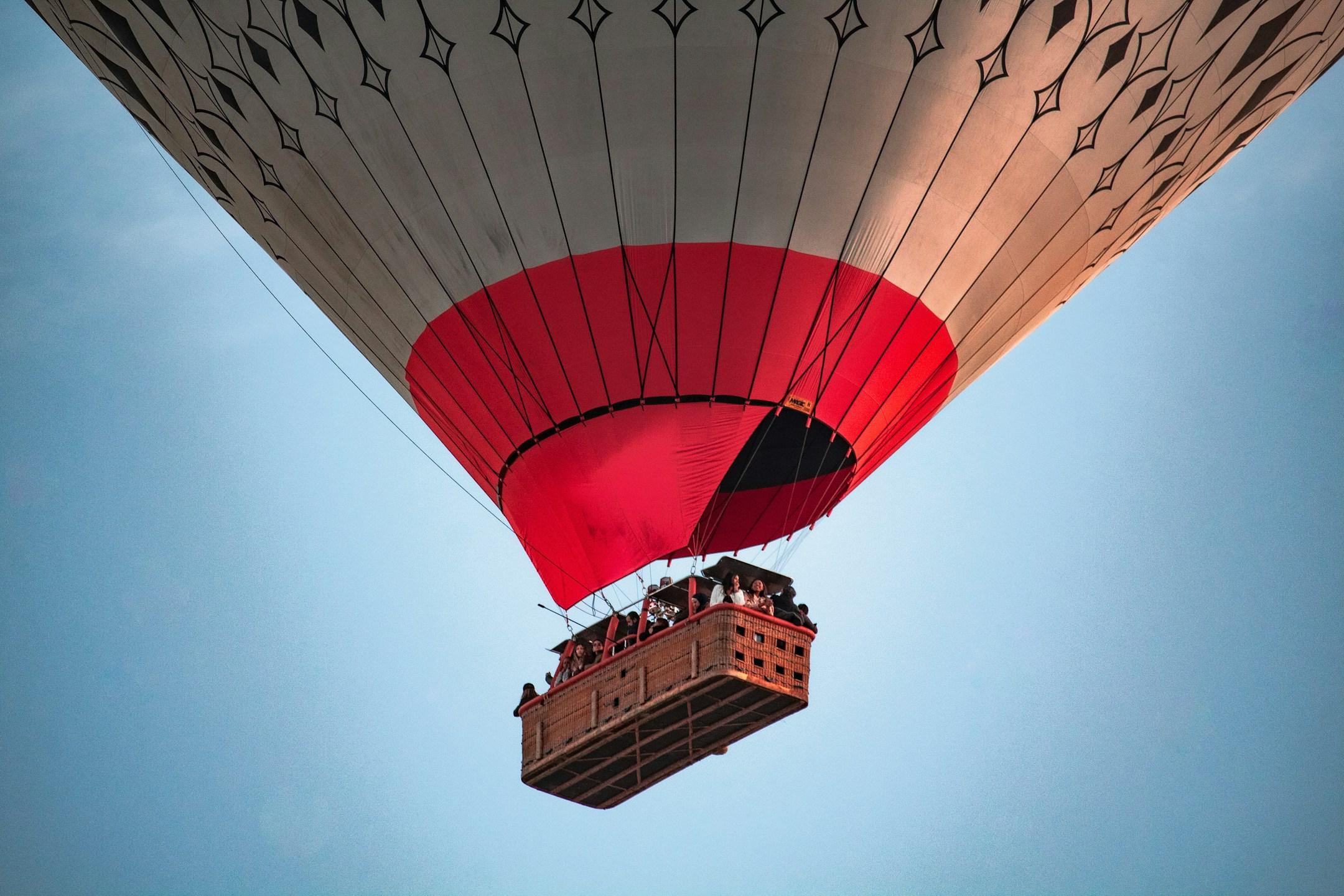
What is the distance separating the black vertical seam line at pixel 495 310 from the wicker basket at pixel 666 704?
2.08 meters

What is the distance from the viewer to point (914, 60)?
35.9ft

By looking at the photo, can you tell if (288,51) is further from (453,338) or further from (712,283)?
(712,283)

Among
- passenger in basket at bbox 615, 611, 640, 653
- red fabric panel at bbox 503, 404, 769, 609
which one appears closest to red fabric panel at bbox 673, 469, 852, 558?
red fabric panel at bbox 503, 404, 769, 609

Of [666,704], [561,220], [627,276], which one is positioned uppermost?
[561,220]

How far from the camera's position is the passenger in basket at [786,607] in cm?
1138

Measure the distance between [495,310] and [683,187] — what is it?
1732 millimetres

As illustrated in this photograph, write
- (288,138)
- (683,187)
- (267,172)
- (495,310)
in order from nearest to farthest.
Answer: (683,187) < (288,138) < (495,310) < (267,172)

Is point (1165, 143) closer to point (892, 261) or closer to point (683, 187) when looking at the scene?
point (892, 261)

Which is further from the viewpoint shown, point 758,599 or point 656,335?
point 656,335

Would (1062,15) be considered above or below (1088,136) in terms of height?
above

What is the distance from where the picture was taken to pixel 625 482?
39.9 feet

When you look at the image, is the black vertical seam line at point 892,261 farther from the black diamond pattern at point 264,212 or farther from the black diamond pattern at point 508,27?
the black diamond pattern at point 264,212

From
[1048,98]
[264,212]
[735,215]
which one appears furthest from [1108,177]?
[264,212]

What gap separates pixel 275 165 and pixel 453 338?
1.84 m
